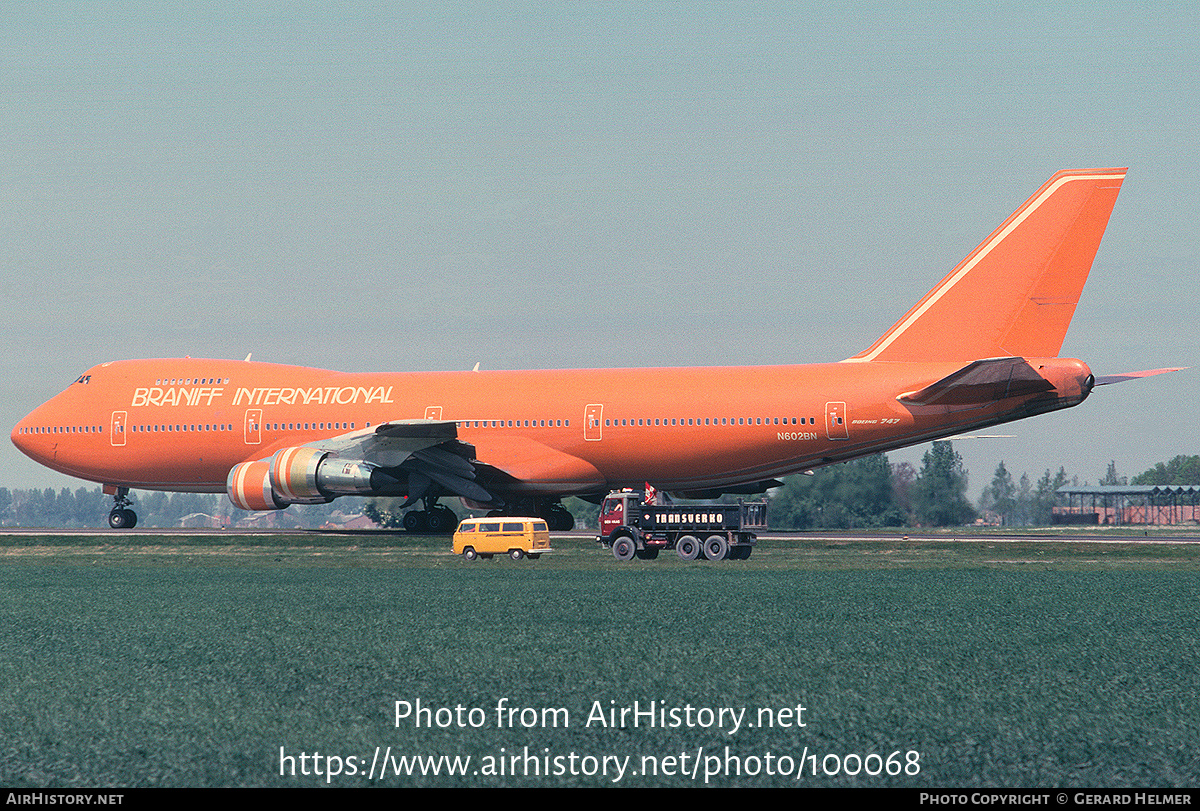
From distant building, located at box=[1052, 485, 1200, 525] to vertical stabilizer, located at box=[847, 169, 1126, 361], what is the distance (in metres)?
50.4

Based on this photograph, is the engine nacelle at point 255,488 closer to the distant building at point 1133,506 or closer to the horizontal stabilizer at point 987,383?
the horizontal stabilizer at point 987,383

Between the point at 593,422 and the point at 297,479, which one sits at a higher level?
the point at 593,422

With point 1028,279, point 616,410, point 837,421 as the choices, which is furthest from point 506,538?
point 1028,279

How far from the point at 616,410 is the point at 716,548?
35.9 ft

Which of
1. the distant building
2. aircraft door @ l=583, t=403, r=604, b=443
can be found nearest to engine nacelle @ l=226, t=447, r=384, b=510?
aircraft door @ l=583, t=403, r=604, b=443

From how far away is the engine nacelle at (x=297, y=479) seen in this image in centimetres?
3766

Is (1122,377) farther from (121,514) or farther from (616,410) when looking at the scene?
(121,514)

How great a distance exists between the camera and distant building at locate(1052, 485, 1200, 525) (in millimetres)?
85688

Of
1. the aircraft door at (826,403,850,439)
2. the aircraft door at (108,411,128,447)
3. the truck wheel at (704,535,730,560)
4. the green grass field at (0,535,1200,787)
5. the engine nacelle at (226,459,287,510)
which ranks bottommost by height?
the green grass field at (0,535,1200,787)

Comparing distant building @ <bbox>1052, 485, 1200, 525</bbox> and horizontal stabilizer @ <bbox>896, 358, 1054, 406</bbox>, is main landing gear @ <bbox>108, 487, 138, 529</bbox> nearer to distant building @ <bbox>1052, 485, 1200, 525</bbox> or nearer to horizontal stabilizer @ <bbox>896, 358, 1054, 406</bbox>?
horizontal stabilizer @ <bbox>896, 358, 1054, 406</bbox>

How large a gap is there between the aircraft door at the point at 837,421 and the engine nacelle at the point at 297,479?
14.8 meters

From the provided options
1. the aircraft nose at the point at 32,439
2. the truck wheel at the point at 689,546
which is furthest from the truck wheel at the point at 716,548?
the aircraft nose at the point at 32,439

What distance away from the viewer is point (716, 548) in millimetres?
30125
